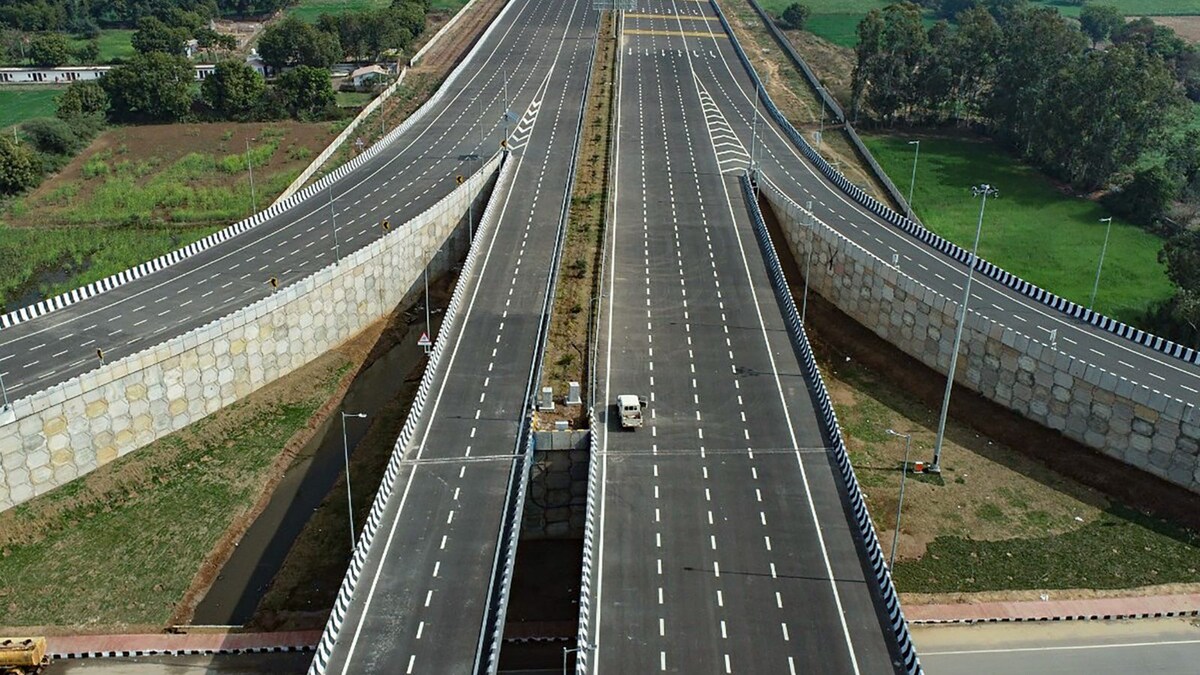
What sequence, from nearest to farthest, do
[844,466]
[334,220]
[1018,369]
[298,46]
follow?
[844,466]
[1018,369]
[334,220]
[298,46]

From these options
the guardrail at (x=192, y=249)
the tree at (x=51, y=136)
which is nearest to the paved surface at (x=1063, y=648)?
the guardrail at (x=192, y=249)

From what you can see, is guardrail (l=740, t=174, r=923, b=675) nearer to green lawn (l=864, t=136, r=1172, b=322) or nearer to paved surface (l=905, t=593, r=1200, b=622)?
paved surface (l=905, t=593, r=1200, b=622)

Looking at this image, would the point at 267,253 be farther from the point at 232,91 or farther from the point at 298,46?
the point at 298,46

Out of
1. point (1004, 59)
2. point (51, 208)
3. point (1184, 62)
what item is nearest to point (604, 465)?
point (51, 208)

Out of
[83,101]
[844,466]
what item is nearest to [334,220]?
[844,466]

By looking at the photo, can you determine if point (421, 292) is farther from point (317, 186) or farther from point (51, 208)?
point (51, 208)

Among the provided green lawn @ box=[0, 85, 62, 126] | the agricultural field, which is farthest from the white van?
green lawn @ box=[0, 85, 62, 126]
